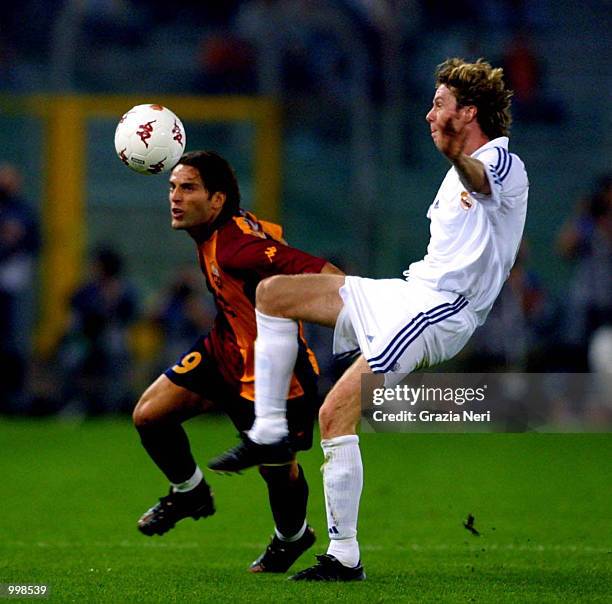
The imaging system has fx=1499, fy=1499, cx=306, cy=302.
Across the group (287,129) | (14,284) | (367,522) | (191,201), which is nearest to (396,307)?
(191,201)

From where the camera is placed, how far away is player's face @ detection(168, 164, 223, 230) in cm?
780

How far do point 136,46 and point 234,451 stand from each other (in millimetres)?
12108

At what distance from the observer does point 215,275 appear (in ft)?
25.4

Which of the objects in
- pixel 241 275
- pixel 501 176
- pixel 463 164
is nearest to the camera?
pixel 463 164

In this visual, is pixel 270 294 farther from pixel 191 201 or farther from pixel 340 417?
pixel 191 201

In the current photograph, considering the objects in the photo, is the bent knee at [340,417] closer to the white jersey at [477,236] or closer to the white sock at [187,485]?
the white jersey at [477,236]

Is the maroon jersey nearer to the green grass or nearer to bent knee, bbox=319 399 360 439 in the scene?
bent knee, bbox=319 399 360 439

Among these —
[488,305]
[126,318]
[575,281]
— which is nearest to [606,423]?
[575,281]

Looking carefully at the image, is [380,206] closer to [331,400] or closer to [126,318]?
[126,318]

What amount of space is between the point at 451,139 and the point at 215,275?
1.59m

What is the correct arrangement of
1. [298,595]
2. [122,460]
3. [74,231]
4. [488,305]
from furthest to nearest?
[74,231] → [122,460] → [488,305] → [298,595]

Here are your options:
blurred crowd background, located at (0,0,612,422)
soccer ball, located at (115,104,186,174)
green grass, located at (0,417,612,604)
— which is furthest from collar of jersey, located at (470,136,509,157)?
blurred crowd background, located at (0,0,612,422)

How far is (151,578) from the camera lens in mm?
7457

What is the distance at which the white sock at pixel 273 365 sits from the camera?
7.02 metres
